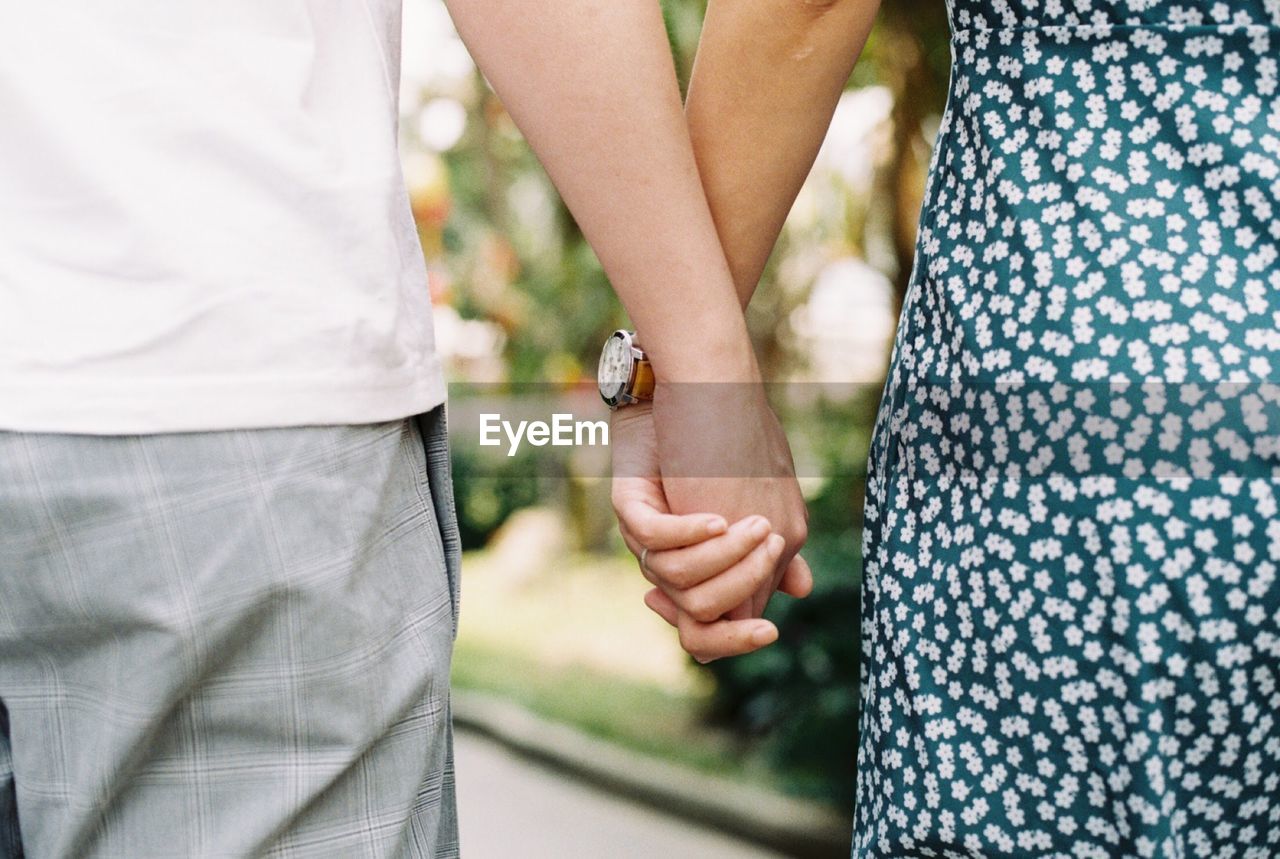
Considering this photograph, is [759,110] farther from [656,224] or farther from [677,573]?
[677,573]

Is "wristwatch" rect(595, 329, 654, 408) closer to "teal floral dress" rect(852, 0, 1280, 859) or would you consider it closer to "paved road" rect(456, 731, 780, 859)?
"teal floral dress" rect(852, 0, 1280, 859)

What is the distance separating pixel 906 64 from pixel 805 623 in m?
1.57

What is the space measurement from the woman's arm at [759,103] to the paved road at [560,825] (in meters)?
3.02

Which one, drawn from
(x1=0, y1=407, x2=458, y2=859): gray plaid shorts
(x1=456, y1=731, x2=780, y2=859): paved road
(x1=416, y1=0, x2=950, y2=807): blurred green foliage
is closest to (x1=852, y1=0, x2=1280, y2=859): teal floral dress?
(x1=0, y1=407, x2=458, y2=859): gray plaid shorts

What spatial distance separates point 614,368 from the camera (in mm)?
1409

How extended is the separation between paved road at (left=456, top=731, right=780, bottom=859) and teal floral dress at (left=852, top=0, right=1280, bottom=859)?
311 cm

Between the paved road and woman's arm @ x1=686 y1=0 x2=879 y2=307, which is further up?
woman's arm @ x1=686 y1=0 x2=879 y2=307

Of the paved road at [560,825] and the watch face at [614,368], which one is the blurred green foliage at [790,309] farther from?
the watch face at [614,368]

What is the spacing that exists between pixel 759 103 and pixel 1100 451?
0.57 metres

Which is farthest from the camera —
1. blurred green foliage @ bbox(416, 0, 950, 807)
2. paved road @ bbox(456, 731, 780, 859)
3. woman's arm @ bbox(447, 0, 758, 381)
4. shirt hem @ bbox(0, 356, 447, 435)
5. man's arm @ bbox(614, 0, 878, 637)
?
paved road @ bbox(456, 731, 780, 859)

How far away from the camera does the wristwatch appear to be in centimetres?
137

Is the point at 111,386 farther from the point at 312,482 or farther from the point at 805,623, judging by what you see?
the point at 805,623

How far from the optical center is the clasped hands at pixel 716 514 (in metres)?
1.24

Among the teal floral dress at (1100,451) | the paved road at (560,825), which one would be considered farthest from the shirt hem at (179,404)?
the paved road at (560,825)
